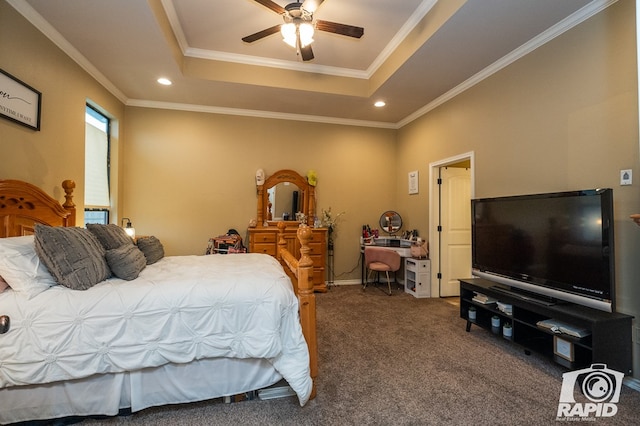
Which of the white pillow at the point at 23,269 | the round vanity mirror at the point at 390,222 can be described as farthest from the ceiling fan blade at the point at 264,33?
the round vanity mirror at the point at 390,222

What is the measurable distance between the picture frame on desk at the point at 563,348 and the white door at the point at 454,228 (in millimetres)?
2059

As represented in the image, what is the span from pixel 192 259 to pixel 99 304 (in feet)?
3.66

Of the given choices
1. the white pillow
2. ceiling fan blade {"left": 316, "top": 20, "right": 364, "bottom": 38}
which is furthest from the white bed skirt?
ceiling fan blade {"left": 316, "top": 20, "right": 364, "bottom": 38}

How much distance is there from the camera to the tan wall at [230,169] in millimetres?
4305

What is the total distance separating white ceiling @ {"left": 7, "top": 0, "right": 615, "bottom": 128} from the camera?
2.39 metres

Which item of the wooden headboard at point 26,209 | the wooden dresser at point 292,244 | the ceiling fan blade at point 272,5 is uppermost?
the ceiling fan blade at point 272,5

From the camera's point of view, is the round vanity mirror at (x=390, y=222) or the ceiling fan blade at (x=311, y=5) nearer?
the ceiling fan blade at (x=311, y=5)

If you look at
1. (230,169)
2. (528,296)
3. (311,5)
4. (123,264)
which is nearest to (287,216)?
(230,169)

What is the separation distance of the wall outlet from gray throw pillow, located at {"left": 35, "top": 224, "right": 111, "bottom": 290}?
142 inches

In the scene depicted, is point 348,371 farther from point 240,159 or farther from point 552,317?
point 240,159

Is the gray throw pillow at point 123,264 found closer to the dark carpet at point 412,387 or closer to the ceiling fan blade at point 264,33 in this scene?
the dark carpet at point 412,387

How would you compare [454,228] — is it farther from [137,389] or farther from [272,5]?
[137,389]

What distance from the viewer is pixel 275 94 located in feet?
13.0

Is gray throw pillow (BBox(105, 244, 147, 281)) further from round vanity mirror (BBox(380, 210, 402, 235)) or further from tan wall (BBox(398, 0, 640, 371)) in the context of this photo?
round vanity mirror (BBox(380, 210, 402, 235))
